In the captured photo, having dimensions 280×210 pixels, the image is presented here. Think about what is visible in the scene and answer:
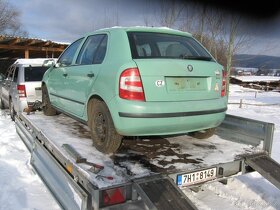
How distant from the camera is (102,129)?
3658mm

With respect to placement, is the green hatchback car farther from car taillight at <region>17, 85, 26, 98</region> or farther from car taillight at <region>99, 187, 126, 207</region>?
car taillight at <region>17, 85, 26, 98</region>

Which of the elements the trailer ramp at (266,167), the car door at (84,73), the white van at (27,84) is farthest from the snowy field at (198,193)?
the white van at (27,84)

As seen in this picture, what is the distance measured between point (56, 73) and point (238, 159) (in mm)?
3309

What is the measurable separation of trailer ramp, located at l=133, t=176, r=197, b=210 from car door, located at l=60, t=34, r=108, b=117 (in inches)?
61.4

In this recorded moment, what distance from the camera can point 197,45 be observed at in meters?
4.13

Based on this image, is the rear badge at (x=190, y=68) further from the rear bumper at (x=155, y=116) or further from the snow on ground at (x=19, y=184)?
the snow on ground at (x=19, y=184)

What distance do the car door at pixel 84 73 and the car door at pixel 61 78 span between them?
0.30 ft

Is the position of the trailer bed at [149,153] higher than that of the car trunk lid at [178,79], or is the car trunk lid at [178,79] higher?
the car trunk lid at [178,79]

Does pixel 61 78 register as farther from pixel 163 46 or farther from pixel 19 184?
pixel 163 46

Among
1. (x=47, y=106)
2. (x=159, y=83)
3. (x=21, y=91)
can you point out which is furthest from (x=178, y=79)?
(x=21, y=91)

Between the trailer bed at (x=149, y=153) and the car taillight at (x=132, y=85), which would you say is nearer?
the trailer bed at (x=149, y=153)

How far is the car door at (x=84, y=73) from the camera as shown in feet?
12.8

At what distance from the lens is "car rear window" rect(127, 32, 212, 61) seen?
352 centimetres

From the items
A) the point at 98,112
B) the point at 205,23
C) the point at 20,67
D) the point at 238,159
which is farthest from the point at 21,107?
the point at 205,23
